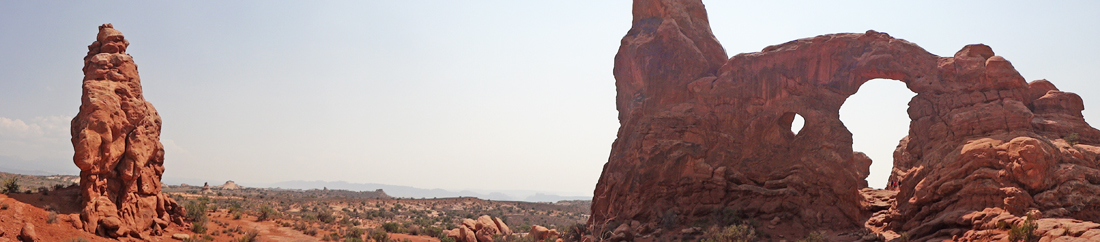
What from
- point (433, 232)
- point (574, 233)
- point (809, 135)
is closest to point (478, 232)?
point (433, 232)

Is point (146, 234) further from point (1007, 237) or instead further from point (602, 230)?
point (1007, 237)

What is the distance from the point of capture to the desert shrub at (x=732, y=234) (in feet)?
66.2

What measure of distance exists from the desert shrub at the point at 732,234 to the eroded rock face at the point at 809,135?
1872 mm

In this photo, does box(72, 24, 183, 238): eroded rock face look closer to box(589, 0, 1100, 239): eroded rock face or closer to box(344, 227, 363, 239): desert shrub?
box(344, 227, 363, 239): desert shrub

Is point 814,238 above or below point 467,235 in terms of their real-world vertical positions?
above

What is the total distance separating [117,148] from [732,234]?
67.0 feet

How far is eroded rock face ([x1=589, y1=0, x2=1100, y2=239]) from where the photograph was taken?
1883 centimetres

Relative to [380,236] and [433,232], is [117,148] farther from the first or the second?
[433,232]

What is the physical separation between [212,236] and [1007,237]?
25.6 metres

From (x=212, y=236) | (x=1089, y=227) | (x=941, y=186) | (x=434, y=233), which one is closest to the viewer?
(x=1089, y=227)

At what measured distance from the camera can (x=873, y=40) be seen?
78.0ft

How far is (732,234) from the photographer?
20.3 metres

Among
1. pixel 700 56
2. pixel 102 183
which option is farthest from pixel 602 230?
pixel 102 183

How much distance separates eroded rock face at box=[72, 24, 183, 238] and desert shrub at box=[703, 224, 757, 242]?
18997 millimetres
